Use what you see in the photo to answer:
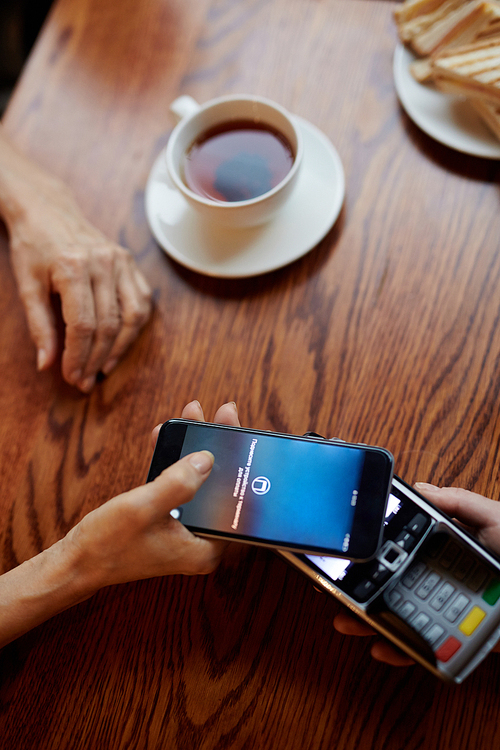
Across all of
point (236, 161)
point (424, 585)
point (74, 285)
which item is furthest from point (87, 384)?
point (424, 585)

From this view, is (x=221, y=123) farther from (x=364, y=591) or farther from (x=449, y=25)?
(x=364, y=591)

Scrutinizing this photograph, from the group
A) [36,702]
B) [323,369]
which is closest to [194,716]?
[36,702]

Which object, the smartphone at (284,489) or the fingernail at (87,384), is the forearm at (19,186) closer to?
the fingernail at (87,384)

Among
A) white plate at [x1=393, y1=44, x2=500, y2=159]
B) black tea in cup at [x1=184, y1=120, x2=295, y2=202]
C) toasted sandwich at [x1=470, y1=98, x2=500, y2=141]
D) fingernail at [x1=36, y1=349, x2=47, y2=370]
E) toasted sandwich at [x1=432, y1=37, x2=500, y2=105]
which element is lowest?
fingernail at [x1=36, y1=349, x2=47, y2=370]

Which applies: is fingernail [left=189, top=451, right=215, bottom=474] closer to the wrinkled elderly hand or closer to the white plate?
the wrinkled elderly hand

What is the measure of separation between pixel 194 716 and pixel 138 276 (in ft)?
1.75

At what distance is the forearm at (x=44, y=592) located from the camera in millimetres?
490

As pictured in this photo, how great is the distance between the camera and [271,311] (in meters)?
0.65

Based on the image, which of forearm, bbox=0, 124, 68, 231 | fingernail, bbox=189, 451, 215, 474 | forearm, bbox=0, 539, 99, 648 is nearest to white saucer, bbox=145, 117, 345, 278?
forearm, bbox=0, 124, 68, 231

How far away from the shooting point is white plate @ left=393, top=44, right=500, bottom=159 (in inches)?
25.1

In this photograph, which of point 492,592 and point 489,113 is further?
point 489,113

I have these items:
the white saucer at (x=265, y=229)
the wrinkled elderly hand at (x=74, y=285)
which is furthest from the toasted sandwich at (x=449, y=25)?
the wrinkled elderly hand at (x=74, y=285)

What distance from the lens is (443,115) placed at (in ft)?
2.17

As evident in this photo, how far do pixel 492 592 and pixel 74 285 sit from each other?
0.60 m
